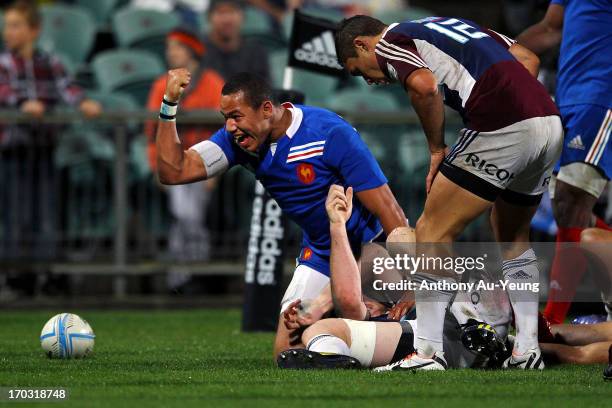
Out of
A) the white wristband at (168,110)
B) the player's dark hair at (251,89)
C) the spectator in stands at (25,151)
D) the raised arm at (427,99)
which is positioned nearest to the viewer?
the raised arm at (427,99)

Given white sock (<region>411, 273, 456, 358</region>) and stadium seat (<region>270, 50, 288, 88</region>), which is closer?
white sock (<region>411, 273, 456, 358</region>)

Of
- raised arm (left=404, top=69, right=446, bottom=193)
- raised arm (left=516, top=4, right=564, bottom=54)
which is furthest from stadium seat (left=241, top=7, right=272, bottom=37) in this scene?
raised arm (left=404, top=69, right=446, bottom=193)

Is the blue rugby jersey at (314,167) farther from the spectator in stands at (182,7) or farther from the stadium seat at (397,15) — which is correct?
the stadium seat at (397,15)

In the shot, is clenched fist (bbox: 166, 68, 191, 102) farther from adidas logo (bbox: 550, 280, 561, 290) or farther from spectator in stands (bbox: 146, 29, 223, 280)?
spectator in stands (bbox: 146, 29, 223, 280)

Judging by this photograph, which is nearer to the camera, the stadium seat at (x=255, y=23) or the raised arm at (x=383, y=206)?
the raised arm at (x=383, y=206)

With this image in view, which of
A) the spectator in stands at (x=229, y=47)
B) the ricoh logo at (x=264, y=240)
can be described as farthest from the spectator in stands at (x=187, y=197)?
the ricoh logo at (x=264, y=240)

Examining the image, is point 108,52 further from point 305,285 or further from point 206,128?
point 305,285

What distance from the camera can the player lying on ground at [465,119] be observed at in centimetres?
634

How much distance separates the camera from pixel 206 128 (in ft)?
39.0

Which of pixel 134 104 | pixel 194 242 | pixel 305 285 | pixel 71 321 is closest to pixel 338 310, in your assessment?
pixel 305 285

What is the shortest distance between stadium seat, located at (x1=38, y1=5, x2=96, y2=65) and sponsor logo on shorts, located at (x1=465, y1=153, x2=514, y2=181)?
8528 millimetres

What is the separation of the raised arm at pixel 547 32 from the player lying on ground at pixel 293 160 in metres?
1.71

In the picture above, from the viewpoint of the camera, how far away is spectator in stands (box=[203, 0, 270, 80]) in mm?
12766

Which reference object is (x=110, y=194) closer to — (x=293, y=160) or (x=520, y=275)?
(x=293, y=160)
